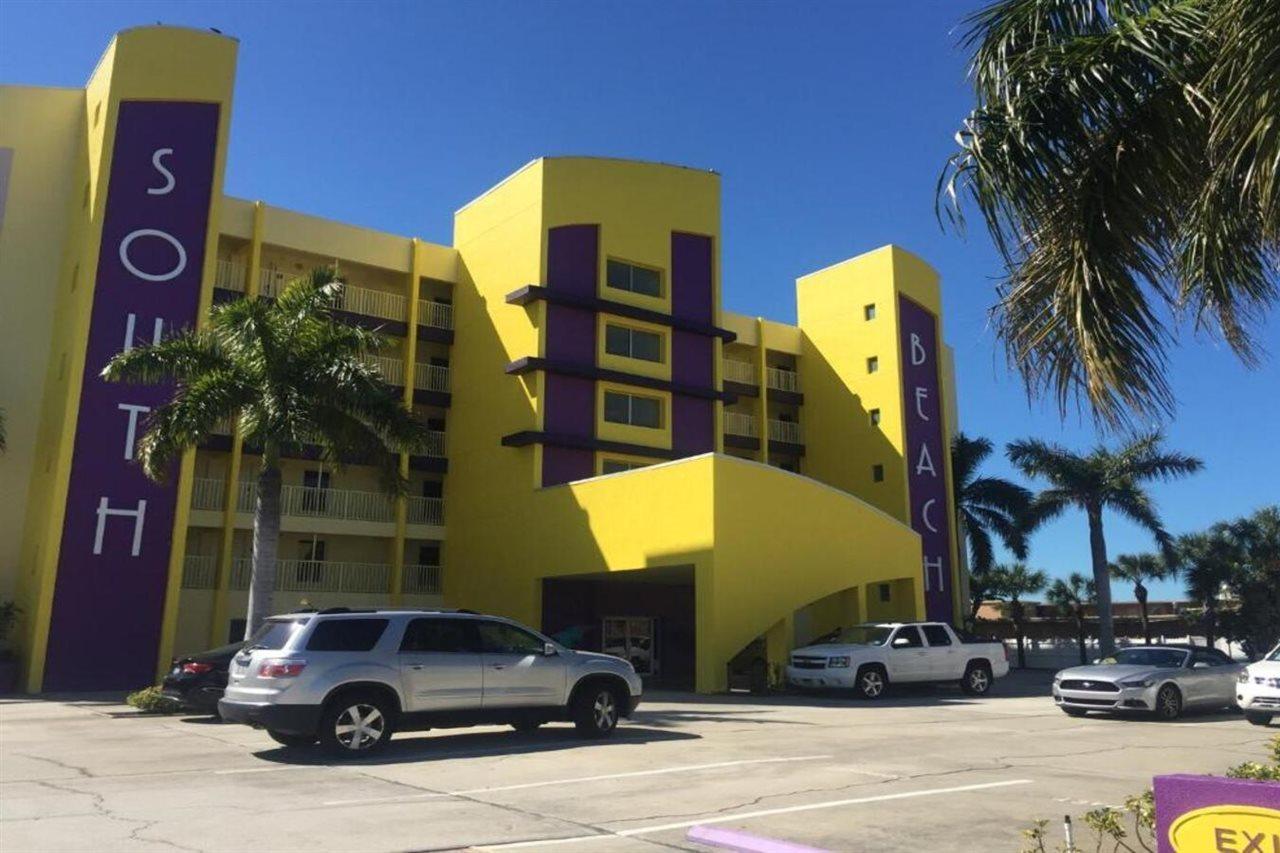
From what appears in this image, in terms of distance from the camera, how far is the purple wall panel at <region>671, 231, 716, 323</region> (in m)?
33.3

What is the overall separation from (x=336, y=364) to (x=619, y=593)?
1348 cm

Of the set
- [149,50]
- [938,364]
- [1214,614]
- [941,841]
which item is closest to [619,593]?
[938,364]

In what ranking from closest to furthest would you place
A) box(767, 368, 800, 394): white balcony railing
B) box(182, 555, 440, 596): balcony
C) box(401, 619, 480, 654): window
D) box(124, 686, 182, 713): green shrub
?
box(401, 619, 480, 654): window, box(124, 686, 182, 713): green shrub, box(182, 555, 440, 596): balcony, box(767, 368, 800, 394): white balcony railing

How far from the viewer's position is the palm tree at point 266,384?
64.9 ft

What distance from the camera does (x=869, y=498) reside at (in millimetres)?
38969

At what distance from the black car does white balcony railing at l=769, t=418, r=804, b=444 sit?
27.5 metres

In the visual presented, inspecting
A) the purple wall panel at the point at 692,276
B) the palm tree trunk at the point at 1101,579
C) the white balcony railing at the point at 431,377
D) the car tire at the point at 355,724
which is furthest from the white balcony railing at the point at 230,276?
the palm tree trunk at the point at 1101,579

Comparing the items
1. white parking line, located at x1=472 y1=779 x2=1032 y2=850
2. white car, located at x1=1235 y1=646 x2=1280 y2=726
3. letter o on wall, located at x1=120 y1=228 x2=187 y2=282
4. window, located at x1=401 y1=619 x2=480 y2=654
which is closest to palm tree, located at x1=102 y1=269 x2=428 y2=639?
letter o on wall, located at x1=120 y1=228 x2=187 y2=282

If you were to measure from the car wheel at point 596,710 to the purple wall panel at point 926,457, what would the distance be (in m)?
25.4

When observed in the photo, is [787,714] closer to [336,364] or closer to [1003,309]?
[336,364]

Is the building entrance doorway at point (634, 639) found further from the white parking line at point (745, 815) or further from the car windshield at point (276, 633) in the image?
the white parking line at point (745, 815)

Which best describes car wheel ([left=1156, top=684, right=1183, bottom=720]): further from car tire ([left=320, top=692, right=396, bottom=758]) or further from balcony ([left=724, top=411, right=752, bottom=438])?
balcony ([left=724, top=411, right=752, bottom=438])

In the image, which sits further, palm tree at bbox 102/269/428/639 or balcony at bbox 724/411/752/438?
balcony at bbox 724/411/752/438

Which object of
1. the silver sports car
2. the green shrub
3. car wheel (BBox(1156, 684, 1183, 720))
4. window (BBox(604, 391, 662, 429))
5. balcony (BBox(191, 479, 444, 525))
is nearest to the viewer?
the silver sports car
